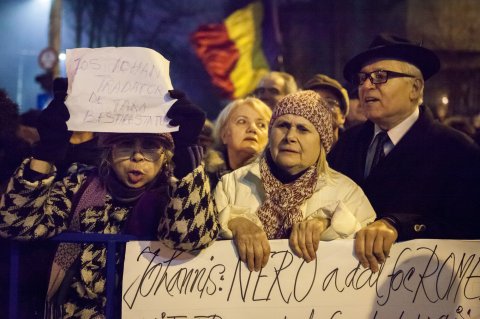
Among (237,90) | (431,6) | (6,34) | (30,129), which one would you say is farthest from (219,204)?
(6,34)

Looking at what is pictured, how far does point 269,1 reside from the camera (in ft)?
46.4

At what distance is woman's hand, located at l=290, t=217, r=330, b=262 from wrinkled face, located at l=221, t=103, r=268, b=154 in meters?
1.95

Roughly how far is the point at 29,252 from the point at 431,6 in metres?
16.7

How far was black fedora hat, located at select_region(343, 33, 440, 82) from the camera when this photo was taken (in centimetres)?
427

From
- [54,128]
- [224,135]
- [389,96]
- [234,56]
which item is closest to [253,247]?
[54,128]

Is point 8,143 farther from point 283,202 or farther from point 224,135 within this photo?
point 283,202

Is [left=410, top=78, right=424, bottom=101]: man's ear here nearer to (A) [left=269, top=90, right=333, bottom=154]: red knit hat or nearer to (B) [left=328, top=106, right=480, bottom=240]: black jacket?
(B) [left=328, top=106, right=480, bottom=240]: black jacket

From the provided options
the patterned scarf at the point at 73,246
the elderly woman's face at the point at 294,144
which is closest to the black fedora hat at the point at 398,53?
the elderly woman's face at the point at 294,144

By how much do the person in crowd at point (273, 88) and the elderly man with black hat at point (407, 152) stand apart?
2.02 metres

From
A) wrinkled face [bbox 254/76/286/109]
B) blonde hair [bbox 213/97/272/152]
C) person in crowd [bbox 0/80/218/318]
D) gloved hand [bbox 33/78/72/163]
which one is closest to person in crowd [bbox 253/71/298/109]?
wrinkled face [bbox 254/76/286/109]

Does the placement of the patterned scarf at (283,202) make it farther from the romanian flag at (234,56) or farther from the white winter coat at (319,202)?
the romanian flag at (234,56)

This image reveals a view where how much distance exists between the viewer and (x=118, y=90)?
3.30 meters

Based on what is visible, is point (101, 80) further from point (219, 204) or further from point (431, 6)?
point (431, 6)

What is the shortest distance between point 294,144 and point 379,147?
900 mm
